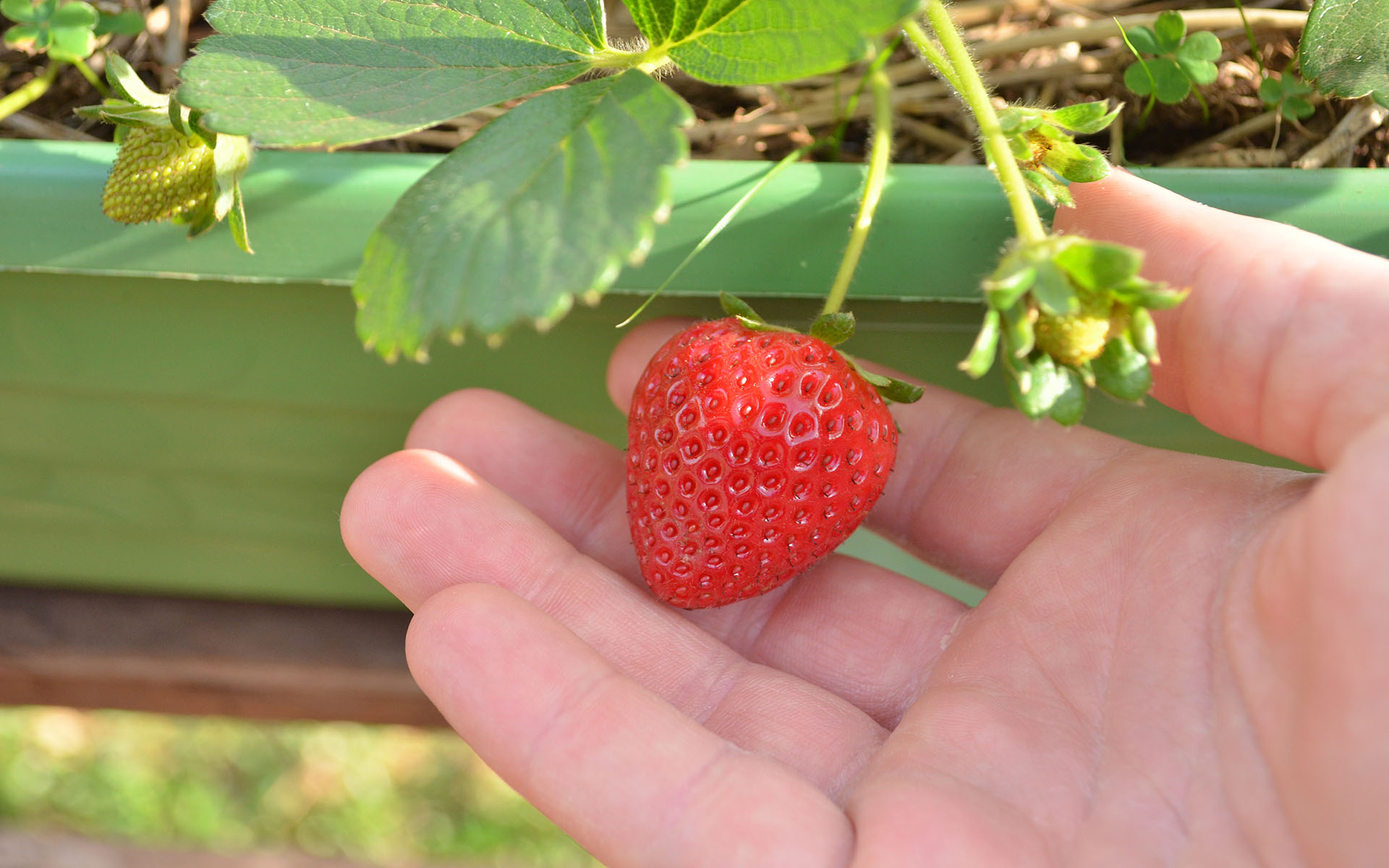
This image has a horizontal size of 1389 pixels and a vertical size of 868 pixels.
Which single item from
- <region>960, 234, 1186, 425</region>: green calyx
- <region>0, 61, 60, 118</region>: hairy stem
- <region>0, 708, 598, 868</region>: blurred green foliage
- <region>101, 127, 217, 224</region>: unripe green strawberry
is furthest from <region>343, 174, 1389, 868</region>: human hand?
<region>0, 708, 598, 868</region>: blurred green foliage

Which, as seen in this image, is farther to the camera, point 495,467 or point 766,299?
point 495,467

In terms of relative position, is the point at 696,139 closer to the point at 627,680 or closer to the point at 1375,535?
the point at 627,680

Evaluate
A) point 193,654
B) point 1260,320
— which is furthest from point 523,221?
point 193,654

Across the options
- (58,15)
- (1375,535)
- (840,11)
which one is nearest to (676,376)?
(840,11)

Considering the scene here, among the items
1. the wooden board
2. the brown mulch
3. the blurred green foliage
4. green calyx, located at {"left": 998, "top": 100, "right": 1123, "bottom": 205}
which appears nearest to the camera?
green calyx, located at {"left": 998, "top": 100, "right": 1123, "bottom": 205}

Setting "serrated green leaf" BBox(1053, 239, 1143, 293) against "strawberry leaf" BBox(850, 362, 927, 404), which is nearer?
"serrated green leaf" BBox(1053, 239, 1143, 293)

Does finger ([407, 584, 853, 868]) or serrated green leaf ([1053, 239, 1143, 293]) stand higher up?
serrated green leaf ([1053, 239, 1143, 293])

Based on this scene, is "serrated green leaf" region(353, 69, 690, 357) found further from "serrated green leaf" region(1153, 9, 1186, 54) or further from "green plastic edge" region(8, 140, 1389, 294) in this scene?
"serrated green leaf" region(1153, 9, 1186, 54)
